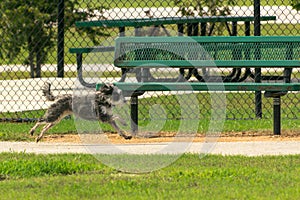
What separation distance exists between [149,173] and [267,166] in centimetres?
90

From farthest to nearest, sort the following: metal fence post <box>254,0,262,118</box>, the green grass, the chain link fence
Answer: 1. the chain link fence
2. metal fence post <box>254,0,262,118</box>
3. the green grass

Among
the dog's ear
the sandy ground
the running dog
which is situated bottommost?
the sandy ground

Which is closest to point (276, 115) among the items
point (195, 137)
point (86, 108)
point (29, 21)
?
point (195, 137)

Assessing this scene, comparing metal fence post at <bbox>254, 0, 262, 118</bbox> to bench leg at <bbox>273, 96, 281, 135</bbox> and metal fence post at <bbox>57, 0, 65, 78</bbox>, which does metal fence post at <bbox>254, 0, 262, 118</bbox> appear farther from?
metal fence post at <bbox>57, 0, 65, 78</bbox>

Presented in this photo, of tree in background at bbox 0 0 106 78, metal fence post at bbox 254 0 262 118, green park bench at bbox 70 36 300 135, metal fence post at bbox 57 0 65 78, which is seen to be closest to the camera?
green park bench at bbox 70 36 300 135

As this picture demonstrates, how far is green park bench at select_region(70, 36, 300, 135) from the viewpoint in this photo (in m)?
9.25

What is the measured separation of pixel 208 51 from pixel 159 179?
2.84 meters

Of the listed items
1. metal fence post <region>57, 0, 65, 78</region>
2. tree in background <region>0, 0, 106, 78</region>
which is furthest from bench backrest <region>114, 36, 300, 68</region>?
tree in background <region>0, 0, 106, 78</region>

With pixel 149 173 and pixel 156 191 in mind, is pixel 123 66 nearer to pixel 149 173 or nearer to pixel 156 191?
pixel 149 173

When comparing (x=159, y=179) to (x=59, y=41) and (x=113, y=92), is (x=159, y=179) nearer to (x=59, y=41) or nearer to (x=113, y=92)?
(x=113, y=92)

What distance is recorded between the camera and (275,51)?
9.45m

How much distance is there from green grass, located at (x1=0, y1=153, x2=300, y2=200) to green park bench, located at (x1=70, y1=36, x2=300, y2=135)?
136cm

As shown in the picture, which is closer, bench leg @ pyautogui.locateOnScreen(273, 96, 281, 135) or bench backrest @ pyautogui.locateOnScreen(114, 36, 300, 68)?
bench backrest @ pyautogui.locateOnScreen(114, 36, 300, 68)

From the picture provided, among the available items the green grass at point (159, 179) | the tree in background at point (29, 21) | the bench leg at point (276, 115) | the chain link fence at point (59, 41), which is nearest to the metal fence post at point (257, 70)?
the chain link fence at point (59, 41)
